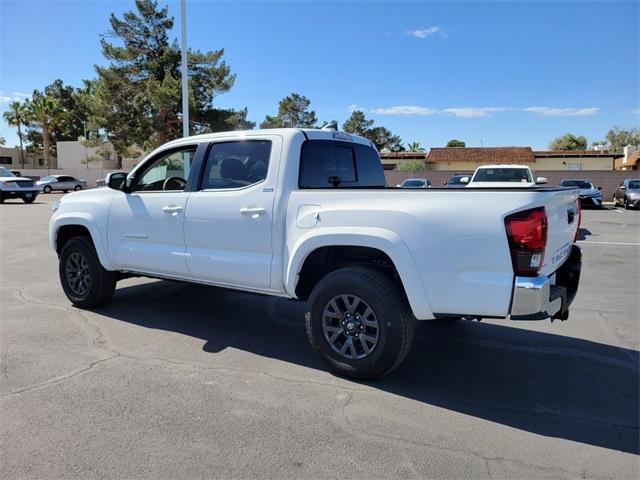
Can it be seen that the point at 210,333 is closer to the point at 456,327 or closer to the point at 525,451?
the point at 456,327

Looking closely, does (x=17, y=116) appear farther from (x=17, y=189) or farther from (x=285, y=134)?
(x=285, y=134)

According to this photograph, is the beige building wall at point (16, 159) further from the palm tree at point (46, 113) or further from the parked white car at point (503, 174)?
the parked white car at point (503, 174)

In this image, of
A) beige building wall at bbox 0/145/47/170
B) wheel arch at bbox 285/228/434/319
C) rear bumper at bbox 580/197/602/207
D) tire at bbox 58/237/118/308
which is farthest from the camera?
beige building wall at bbox 0/145/47/170

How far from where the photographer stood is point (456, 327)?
5.41 meters

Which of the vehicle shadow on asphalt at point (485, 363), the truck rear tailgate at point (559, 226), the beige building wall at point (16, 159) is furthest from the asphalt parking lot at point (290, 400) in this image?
the beige building wall at point (16, 159)

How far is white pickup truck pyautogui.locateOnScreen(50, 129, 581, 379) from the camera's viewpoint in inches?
131

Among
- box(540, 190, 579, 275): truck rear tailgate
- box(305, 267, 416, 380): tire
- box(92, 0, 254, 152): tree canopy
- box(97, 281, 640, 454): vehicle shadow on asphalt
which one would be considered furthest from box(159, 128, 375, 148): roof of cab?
box(92, 0, 254, 152): tree canopy

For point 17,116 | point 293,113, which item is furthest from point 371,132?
point 17,116

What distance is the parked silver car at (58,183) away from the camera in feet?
132

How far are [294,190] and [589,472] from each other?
9.24 ft

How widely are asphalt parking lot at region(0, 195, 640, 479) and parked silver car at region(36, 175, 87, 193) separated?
39.3 metres

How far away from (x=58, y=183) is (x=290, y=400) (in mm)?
43597

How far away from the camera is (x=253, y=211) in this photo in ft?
14.1

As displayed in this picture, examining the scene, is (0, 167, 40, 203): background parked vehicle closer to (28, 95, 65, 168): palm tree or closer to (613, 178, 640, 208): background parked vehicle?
(613, 178, 640, 208): background parked vehicle
